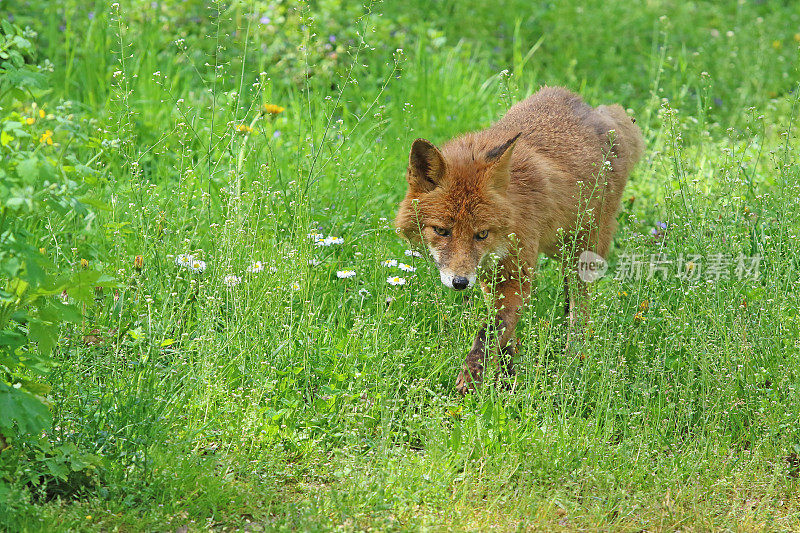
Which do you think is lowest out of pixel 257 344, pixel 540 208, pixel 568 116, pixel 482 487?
pixel 482 487

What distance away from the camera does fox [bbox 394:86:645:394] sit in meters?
4.72

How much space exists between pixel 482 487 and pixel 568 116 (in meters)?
2.82

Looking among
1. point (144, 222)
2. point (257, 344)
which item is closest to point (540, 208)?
point (257, 344)

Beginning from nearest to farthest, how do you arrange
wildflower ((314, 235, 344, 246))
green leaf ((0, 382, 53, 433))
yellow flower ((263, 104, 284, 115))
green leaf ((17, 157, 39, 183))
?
green leaf ((17, 157, 39, 183))
green leaf ((0, 382, 53, 433))
wildflower ((314, 235, 344, 246))
yellow flower ((263, 104, 284, 115))

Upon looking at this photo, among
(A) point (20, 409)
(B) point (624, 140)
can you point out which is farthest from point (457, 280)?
(A) point (20, 409)

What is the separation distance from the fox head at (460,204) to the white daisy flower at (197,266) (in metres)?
1.20

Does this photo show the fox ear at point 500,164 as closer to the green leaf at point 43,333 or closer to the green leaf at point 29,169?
the green leaf at point 43,333

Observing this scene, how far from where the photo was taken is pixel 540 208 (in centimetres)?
510

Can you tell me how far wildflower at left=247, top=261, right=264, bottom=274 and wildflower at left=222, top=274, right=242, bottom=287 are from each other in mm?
82

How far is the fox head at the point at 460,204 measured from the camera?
4746 millimetres

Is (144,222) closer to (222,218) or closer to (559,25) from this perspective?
(222,218)

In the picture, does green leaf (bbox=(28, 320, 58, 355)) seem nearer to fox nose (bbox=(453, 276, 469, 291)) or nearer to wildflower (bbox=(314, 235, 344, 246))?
fox nose (bbox=(453, 276, 469, 291))

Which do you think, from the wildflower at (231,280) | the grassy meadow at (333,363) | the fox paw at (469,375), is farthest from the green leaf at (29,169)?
the fox paw at (469,375)

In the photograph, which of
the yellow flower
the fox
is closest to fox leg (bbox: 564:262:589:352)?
the fox
